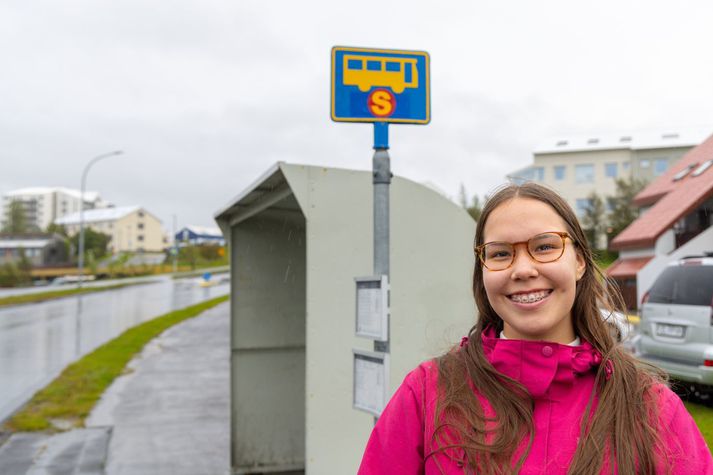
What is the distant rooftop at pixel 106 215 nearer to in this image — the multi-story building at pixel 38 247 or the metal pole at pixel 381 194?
the multi-story building at pixel 38 247

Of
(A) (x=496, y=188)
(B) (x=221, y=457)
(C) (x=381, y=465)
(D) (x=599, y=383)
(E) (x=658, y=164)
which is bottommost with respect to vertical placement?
(B) (x=221, y=457)

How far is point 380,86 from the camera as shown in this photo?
4.06 m

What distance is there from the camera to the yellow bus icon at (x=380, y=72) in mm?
4023

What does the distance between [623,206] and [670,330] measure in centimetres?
3969

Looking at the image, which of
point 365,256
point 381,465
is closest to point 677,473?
point 381,465

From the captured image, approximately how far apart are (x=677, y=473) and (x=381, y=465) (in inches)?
25.7

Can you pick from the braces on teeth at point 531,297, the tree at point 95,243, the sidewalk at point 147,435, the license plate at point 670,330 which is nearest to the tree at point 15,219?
the tree at point 95,243

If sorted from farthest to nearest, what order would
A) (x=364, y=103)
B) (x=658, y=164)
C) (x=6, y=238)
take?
(x=6, y=238) < (x=658, y=164) < (x=364, y=103)

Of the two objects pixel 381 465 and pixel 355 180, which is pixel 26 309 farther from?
pixel 381 465

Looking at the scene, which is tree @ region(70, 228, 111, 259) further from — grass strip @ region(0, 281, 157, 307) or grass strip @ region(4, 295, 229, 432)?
grass strip @ region(4, 295, 229, 432)

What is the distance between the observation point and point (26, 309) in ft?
96.0

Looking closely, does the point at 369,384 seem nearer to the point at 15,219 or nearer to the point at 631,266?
the point at 631,266

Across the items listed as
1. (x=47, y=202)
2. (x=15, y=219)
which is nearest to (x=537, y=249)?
(x=15, y=219)

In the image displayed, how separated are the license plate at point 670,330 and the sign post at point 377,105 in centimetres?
507
